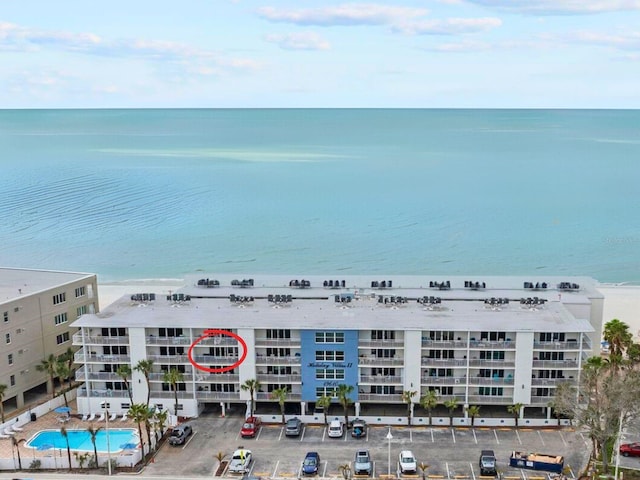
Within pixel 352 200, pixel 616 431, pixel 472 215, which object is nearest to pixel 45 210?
pixel 352 200

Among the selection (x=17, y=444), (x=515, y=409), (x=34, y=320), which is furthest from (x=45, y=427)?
(x=515, y=409)

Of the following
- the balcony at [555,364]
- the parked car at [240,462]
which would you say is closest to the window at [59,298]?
the parked car at [240,462]

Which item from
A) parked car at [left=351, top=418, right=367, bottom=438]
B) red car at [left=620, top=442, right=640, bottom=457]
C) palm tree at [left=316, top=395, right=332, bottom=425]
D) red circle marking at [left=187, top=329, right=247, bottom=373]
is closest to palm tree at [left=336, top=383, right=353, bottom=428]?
parked car at [left=351, top=418, right=367, bottom=438]

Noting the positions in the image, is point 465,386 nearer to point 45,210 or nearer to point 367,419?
point 367,419

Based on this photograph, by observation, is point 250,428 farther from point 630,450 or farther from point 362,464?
point 630,450

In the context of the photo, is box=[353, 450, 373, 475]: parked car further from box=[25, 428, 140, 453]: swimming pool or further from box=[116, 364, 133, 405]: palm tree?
box=[116, 364, 133, 405]: palm tree
